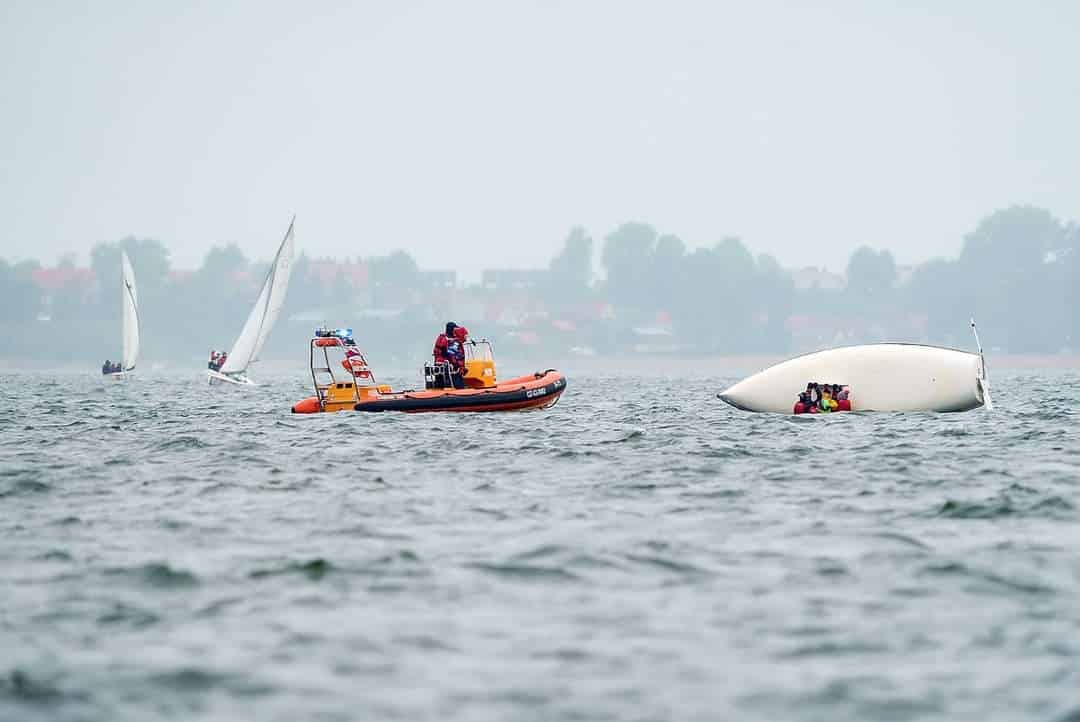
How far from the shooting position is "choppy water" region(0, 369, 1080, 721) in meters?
8.49

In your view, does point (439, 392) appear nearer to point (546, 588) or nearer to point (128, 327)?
point (546, 588)

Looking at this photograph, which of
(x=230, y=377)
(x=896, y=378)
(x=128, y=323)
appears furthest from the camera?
(x=128, y=323)

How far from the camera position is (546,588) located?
1129cm

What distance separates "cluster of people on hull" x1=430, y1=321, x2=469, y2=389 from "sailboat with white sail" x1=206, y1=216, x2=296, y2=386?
32.7 m

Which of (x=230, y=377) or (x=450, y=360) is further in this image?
(x=230, y=377)

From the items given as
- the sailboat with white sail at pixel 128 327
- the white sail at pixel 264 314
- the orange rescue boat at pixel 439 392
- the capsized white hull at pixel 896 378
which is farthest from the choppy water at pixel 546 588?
the sailboat with white sail at pixel 128 327

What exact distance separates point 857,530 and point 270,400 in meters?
38.9

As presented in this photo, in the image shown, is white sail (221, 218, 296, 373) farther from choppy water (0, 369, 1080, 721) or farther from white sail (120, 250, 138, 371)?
choppy water (0, 369, 1080, 721)

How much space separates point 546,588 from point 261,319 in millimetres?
57020

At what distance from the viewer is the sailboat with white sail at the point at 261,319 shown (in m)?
64.9

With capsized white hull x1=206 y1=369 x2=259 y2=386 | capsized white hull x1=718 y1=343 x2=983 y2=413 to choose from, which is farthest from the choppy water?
capsized white hull x1=206 y1=369 x2=259 y2=386

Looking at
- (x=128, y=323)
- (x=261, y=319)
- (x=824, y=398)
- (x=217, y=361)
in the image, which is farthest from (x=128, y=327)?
(x=824, y=398)

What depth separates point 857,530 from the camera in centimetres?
1392

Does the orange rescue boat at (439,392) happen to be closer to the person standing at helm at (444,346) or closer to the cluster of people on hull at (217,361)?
the person standing at helm at (444,346)
